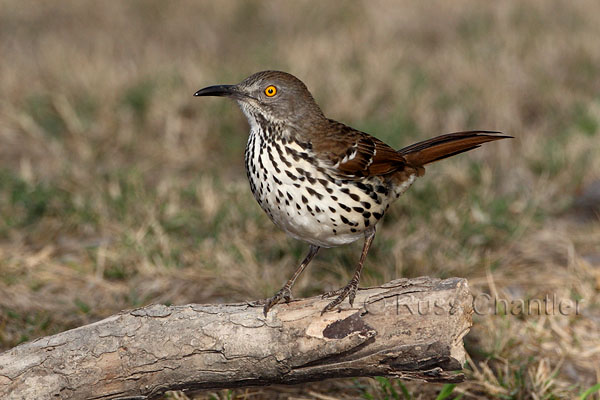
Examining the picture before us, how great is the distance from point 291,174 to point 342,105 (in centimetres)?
424

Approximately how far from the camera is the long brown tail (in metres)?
4.14

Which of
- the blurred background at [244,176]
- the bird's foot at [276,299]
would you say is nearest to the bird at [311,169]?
the bird's foot at [276,299]

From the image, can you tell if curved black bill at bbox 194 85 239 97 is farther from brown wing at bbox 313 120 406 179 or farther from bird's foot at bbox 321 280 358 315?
bird's foot at bbox 321 280 358 315

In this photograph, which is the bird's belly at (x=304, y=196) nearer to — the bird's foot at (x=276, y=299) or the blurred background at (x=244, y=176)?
the bird's foot at (x=276, y=299)

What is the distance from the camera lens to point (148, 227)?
17.7 ft

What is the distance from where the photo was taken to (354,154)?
386 cm

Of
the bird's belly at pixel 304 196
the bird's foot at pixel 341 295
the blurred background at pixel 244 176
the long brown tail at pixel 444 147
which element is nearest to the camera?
the bird's foot at pixel 341 295

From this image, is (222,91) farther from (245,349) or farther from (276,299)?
(245,349)

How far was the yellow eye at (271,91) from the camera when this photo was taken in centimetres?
387

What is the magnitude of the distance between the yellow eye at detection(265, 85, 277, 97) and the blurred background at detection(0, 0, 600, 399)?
1.29 meters

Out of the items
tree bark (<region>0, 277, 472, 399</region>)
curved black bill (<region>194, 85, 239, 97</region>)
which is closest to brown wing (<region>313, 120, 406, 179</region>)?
curved black bill (<region>194, 85, 239, 97</region>)

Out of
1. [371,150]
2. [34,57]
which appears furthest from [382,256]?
[34,57]

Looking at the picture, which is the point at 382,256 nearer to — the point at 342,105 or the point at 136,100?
the point at 342,105

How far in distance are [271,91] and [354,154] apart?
0.52 meters
